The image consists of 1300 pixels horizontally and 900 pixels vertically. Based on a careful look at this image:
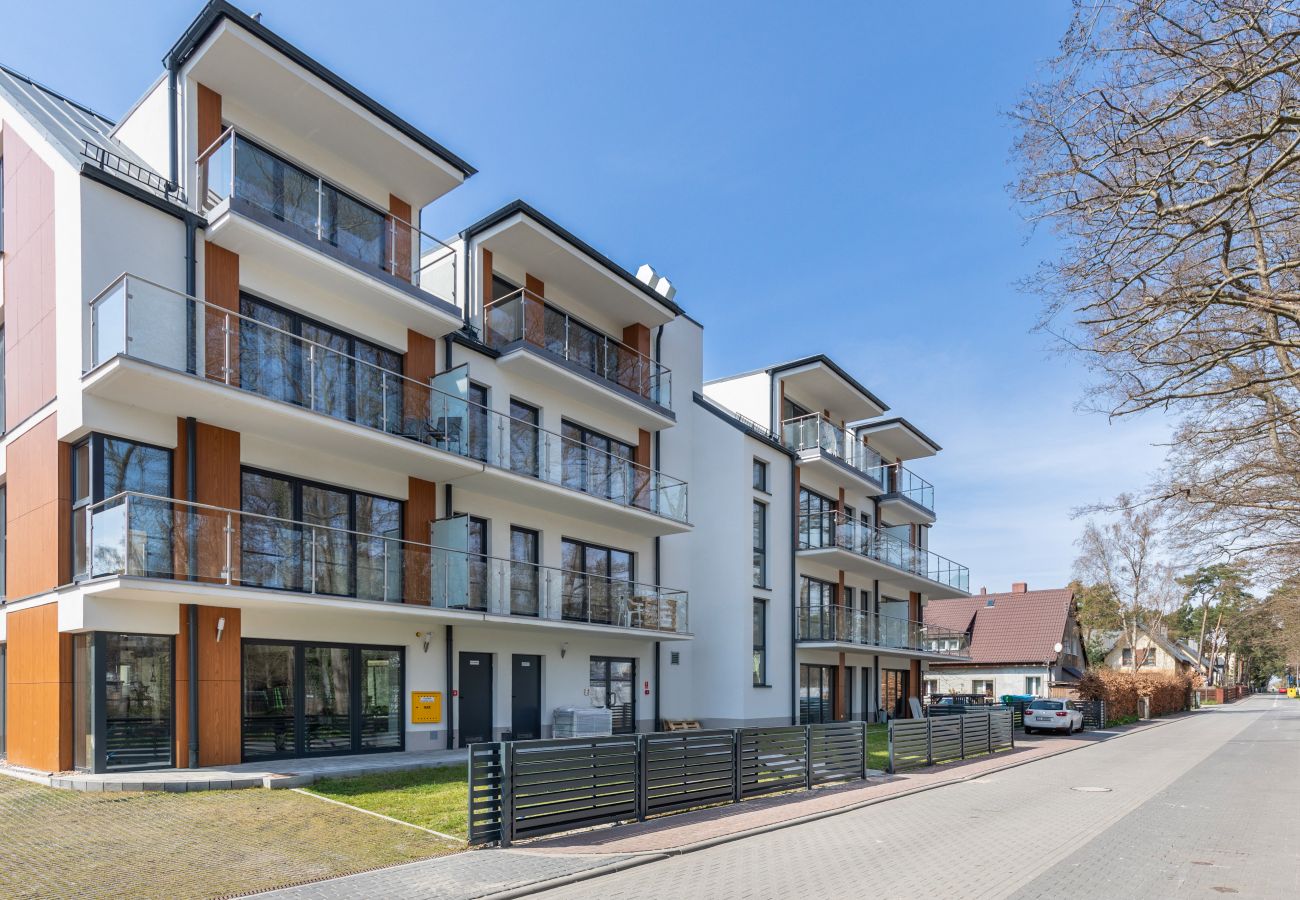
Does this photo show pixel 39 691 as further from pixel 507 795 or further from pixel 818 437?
pixel 818 437

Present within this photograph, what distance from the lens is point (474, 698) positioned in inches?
720

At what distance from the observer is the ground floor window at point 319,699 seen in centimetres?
1434

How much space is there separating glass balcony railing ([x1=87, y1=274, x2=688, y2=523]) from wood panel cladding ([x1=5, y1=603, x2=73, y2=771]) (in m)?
4.04

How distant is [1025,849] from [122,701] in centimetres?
1163

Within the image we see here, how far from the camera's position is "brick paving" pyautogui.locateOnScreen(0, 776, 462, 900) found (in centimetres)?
778

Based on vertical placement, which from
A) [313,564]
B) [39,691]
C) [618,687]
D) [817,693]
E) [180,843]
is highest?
[313,564]

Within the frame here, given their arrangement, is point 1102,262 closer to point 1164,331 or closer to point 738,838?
point 1164,331

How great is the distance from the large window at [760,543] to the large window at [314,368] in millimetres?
12557

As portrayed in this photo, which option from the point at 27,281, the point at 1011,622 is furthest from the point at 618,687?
the point at 1011,622

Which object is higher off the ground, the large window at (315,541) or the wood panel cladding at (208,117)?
the wood panel cladding at (208,117)

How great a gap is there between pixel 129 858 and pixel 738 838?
6.10m

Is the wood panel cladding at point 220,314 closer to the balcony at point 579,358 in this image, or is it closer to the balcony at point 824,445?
the balcony at point 579,358

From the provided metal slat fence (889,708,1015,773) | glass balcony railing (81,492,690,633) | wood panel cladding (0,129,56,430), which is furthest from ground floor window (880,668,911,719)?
wood panel cladding (0,129,56,430)

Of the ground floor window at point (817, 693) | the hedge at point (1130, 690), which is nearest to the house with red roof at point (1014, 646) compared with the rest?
the hedge at point (1130, 690)
